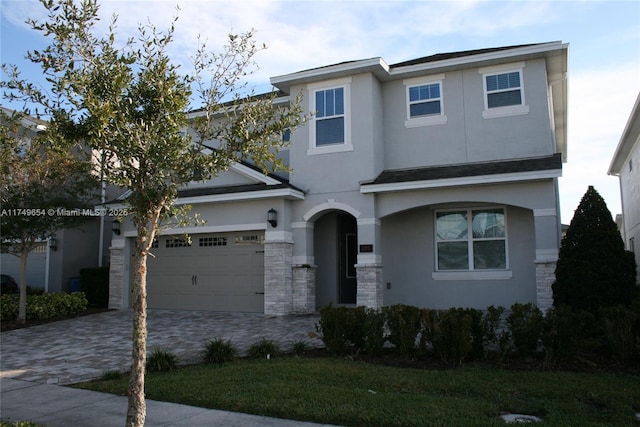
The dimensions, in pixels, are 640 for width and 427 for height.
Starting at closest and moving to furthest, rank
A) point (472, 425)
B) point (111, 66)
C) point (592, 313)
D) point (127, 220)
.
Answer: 1. point (472, 425)
2. point (111, 66)
3. point (592, 313)
4. point (127, 220)

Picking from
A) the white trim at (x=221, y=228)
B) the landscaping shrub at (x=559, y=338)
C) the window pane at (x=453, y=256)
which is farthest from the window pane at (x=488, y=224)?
the landscaping shrub at (x=559, y=338)

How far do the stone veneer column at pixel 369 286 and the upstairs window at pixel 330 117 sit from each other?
3.78 metres

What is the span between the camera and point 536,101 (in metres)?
13.9

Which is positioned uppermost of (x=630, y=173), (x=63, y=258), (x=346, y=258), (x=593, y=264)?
(x=630, y=173)

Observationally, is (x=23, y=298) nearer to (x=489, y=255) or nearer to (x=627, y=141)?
(x=489, y=255)

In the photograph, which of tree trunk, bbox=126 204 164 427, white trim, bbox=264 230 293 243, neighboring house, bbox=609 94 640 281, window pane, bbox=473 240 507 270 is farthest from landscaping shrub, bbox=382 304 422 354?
neighboring house, bbox=609 94 640 281

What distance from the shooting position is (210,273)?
1642 cm

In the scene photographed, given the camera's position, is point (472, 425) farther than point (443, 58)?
No

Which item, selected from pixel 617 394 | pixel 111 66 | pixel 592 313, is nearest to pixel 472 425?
pixel 617 394

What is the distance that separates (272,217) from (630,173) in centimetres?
1275

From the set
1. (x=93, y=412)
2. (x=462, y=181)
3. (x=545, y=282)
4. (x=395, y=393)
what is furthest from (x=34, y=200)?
(x=545, y=282)

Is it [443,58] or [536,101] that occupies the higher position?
[443,58]

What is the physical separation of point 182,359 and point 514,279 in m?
8.92

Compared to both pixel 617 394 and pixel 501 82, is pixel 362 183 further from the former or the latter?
pixel 617 394
